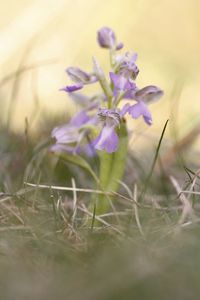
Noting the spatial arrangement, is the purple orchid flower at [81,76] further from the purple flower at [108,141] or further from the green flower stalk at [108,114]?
the purple flower at [108,141]

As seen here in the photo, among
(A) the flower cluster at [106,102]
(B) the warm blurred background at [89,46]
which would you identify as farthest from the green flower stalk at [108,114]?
(B) the warm blurred background at [89,46]

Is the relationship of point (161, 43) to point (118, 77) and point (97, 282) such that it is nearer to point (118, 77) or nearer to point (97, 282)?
point (118, 77)

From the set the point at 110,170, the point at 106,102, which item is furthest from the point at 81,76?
the point at 110,170

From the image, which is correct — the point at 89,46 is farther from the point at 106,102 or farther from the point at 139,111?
the point at 139,111

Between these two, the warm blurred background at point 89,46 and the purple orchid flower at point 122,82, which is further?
the warm blurred background at point 89,46

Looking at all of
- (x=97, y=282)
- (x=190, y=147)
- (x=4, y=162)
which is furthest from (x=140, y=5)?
(x=97, y=282)

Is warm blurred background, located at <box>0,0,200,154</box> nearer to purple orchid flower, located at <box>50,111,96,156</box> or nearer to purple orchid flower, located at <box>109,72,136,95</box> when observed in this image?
purple orchid flower, located at <box>50,111,96,156</box>
